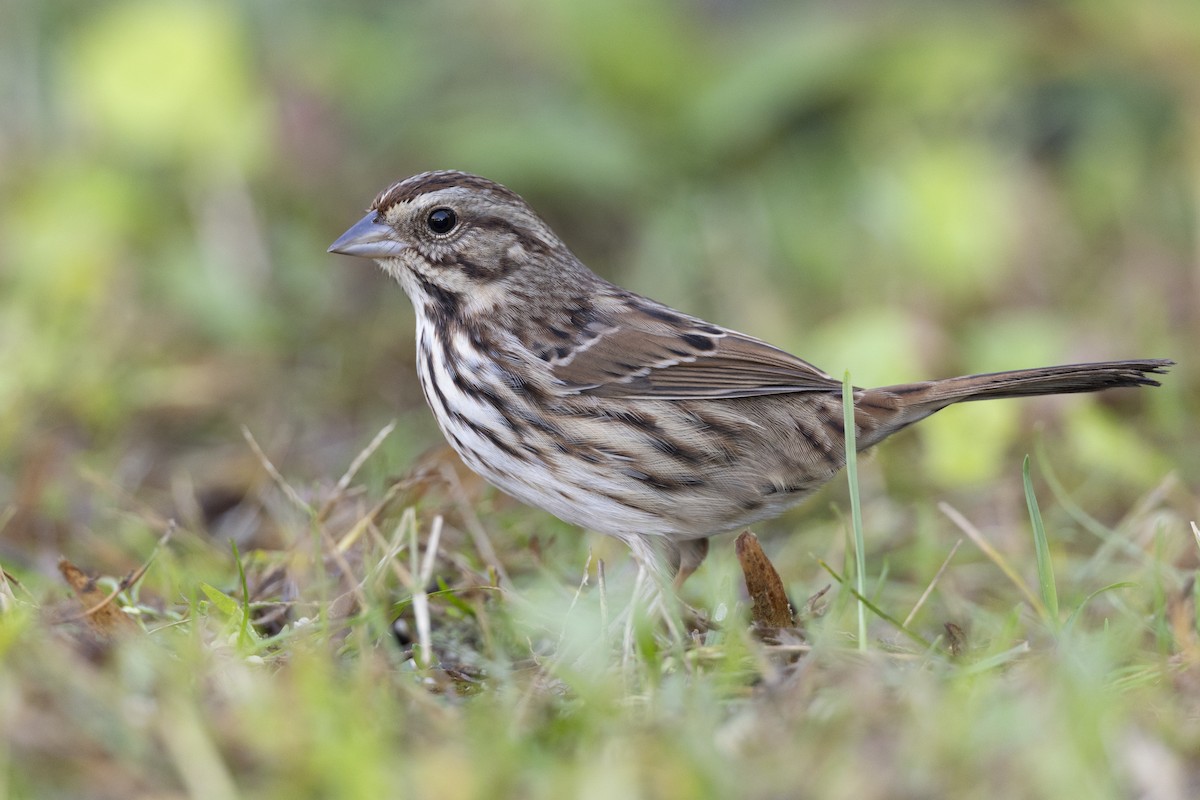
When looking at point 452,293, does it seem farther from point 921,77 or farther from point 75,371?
point 921,77

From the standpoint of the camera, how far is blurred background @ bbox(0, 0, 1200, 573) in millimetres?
5176

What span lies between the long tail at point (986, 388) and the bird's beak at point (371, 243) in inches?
51.7

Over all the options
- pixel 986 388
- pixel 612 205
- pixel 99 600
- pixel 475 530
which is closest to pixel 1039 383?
pixel 986 388

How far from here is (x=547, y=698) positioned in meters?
2.72

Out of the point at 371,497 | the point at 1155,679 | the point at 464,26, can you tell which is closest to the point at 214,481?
the point at 371,497

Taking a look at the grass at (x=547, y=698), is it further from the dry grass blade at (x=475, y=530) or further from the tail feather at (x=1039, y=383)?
the tail feather at (x=1039, y=383)

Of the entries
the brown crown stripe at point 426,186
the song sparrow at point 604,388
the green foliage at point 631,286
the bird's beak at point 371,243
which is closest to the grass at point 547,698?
the green foliage at point 631,286

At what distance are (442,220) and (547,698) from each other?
1689 mm

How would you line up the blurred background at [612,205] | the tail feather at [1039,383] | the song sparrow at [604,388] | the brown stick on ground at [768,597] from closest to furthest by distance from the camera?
the brown stick on ground at [768,597]
the tail feather at [1039,383]
the song sparrow at [604,388]
the blurred background at [612,205]

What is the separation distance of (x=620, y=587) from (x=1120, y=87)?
5098 mm

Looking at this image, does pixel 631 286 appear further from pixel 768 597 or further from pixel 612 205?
pixel 768 597

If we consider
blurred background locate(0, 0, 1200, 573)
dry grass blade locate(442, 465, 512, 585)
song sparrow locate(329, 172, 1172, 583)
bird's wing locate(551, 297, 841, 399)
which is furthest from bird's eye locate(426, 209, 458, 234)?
blurred background locate(0, 0, 1200, 573)

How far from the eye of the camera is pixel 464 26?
8.91 metres

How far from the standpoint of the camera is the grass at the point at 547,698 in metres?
2.24
